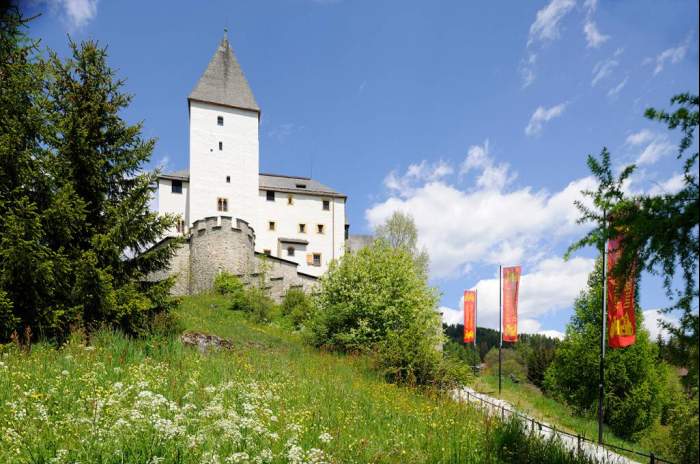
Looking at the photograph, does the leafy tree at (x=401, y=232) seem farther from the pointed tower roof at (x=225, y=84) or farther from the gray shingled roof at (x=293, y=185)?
the pointed tower roof at (x=225, y=84)

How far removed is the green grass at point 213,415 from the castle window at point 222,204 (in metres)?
29.0

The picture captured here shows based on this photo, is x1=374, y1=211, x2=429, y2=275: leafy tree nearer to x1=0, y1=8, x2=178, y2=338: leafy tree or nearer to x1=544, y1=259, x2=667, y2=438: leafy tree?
x1=544, y1=259, x2=667, y2=438: leafy tree

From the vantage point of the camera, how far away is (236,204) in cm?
4141

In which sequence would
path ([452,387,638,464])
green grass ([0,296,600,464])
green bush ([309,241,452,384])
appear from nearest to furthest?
1. green grass ([0,296,600,464])
2. path ([452,387,638,464])
3. green bush ([309,241,452,384])

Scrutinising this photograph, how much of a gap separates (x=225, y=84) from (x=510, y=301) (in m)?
32.5

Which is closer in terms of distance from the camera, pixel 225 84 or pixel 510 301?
pixel 510 301

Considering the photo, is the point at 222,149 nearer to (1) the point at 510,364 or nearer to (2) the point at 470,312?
(2) the point at 470,312

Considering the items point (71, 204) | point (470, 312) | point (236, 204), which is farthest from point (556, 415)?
point (236, 204)

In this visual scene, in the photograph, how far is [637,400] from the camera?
22594mm

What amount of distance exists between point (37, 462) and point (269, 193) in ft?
137

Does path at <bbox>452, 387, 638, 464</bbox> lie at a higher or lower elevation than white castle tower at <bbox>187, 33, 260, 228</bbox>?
lower

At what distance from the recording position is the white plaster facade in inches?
1608

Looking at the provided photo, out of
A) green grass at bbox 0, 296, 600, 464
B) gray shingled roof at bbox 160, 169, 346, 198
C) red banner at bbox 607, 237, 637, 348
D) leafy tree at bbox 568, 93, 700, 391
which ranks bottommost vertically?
green grass at bbox 0, 296, 600, 464

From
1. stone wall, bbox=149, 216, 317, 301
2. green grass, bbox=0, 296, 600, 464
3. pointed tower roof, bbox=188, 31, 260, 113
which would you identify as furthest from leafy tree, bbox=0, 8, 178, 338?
pointed tower roof, bbox=188, 31, 260, 113
